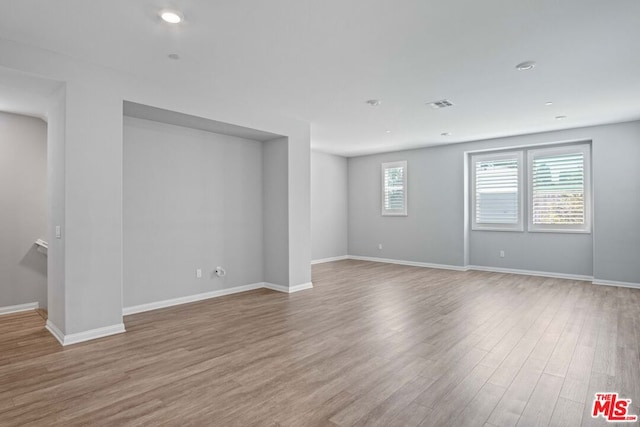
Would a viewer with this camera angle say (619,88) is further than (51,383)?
Yes

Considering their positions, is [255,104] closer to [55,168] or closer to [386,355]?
[55,168]

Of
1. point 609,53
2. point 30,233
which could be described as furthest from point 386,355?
point 30,233

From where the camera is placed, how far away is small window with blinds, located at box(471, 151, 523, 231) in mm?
7121

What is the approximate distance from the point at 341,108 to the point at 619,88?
3436 millimetres

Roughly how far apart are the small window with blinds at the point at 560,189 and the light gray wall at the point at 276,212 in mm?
4971

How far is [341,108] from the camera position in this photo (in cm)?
505

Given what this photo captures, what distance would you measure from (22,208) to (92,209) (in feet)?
6.53

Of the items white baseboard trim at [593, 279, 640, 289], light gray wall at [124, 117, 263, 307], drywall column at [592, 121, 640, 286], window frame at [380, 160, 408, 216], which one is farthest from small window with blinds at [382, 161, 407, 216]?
light gray wall at [124, 117, 263, 307]

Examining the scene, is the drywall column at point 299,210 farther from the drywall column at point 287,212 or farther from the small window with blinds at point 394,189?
the small window with blinds at point 394,189

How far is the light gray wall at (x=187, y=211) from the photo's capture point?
441 centimetres

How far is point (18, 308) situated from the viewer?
454cm

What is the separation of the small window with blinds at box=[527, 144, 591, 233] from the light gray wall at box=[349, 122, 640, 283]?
0.82 ft

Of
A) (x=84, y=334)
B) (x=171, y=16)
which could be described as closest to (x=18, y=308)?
(x=84, y=334)

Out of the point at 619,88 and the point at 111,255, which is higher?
the point at 619,88
